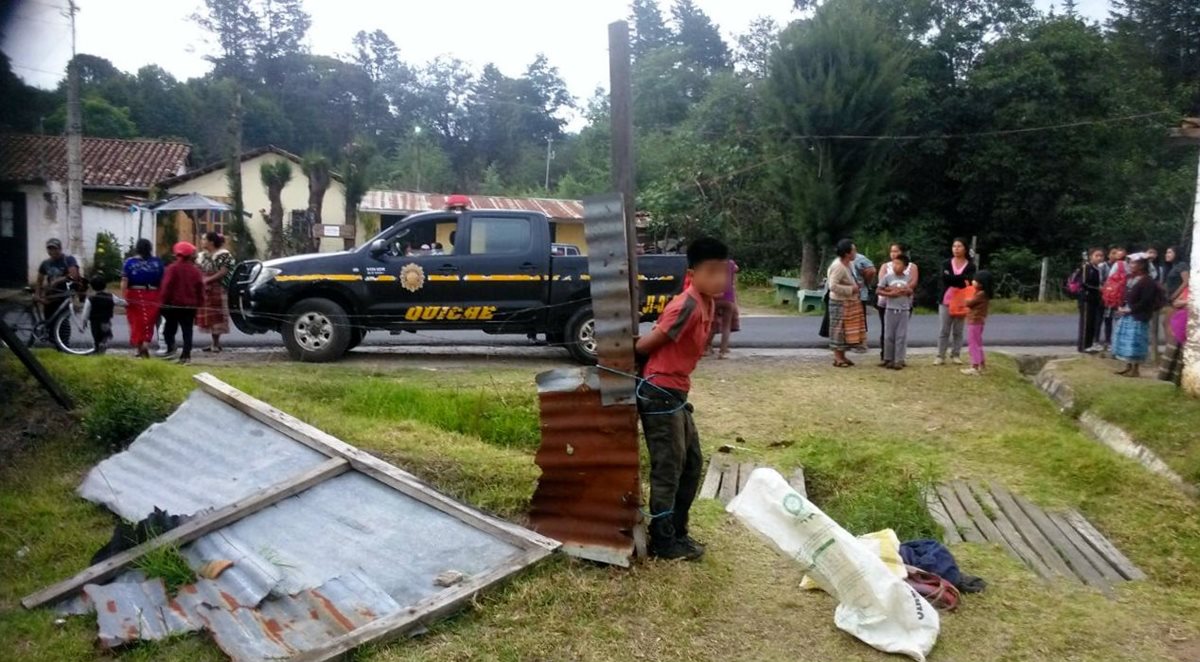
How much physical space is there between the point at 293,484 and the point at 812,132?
22.5 m

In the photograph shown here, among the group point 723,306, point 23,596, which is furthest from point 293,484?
point 723,306

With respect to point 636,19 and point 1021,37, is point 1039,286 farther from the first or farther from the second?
point 636,19

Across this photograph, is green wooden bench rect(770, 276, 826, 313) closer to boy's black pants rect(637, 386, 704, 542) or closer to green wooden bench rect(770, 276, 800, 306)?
green wooden bench rect(770, 276, 800, 306)

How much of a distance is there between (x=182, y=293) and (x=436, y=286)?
277cm

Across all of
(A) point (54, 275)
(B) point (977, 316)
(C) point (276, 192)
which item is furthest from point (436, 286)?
(C) point (276, 192)

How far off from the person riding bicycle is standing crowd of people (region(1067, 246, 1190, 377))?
11734 millimetres

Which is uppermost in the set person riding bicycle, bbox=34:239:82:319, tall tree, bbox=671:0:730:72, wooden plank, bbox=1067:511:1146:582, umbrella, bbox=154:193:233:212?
tall tree, bbox=671:0:730:72

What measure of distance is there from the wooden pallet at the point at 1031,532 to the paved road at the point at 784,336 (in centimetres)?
738

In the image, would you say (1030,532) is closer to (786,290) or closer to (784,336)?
(784,336)

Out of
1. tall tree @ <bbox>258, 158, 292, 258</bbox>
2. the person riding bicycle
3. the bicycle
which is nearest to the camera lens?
the bicycle

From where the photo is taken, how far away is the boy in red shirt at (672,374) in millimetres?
5070

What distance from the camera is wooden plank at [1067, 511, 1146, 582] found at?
5992 millimetres

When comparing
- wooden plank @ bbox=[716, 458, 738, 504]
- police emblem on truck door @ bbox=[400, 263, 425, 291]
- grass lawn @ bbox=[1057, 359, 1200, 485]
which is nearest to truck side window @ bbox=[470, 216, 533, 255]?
police emblem on truck door @ bbox=[400, 263, 425, 291]

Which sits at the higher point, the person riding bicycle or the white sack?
the person riding bicycle
